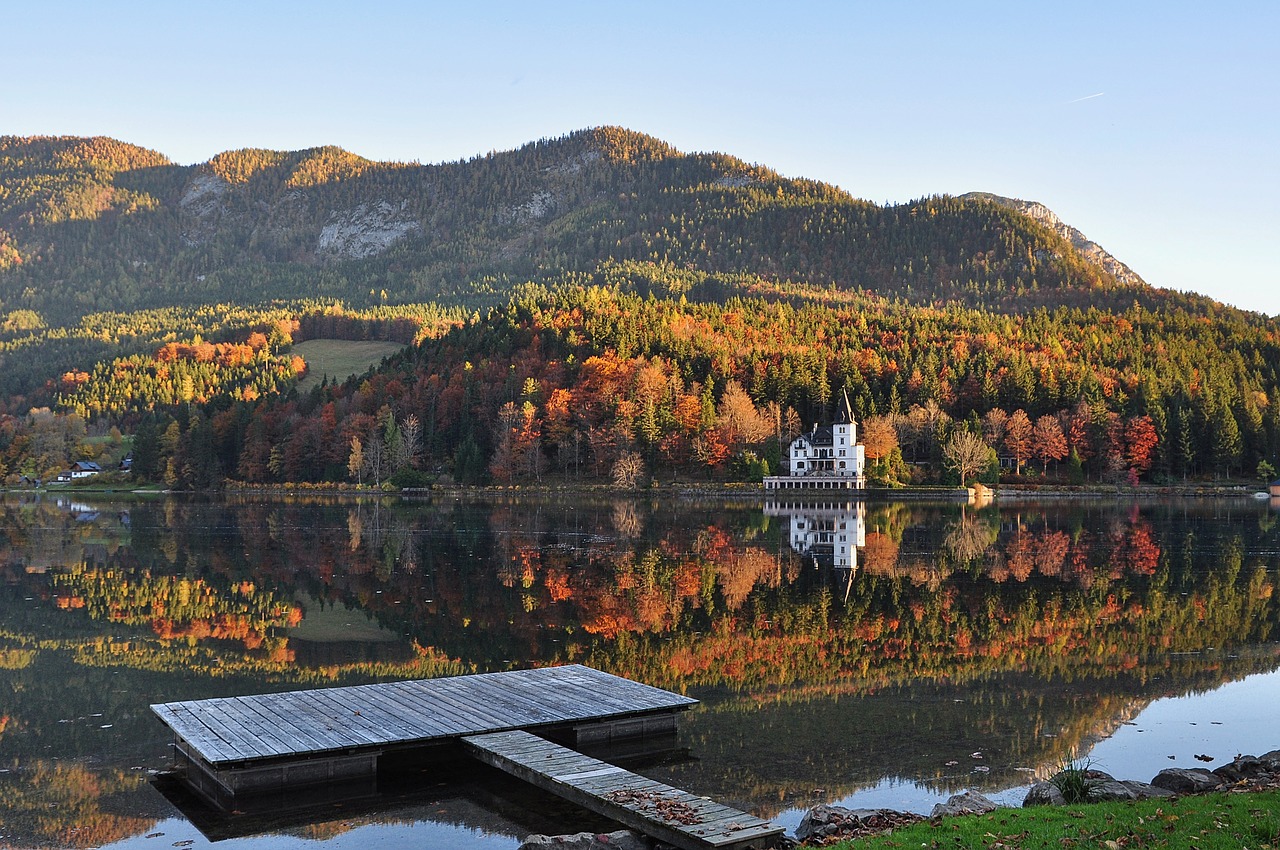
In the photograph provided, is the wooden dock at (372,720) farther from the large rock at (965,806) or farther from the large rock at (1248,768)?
the large rock at (1248,768)

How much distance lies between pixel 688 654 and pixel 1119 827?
14020 mm

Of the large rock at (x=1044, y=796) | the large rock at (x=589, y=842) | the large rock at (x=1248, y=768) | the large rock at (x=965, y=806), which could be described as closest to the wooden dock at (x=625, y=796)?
the large rock at (x=589, y=842)

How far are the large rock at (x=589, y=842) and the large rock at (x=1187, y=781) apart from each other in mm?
7309

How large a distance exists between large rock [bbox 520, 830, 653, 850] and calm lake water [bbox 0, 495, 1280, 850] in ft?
4.51

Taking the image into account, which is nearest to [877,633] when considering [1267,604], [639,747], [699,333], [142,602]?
[639,747]

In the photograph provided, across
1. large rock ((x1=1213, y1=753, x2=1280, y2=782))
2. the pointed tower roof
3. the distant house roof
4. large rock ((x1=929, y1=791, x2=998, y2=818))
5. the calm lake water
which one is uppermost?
the pointed tower roof

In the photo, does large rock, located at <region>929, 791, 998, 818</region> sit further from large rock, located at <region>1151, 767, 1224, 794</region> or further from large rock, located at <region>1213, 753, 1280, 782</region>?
large rock, located at <region>1213, 753, 1280, 782</region>

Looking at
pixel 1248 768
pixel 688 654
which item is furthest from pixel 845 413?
pixel 1248 768

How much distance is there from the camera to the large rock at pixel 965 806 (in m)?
13.5

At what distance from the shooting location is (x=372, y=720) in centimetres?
1784

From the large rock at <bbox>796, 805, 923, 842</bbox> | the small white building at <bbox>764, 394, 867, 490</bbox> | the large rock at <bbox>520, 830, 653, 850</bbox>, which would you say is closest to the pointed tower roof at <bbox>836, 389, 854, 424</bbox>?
the small white building at <bbox>764, 394, 867, 490</bbox>

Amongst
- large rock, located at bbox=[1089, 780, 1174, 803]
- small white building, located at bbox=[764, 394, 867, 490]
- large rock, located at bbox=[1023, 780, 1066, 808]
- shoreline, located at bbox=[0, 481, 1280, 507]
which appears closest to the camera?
large rock, located at bbox=[1089, 780, 1174, 803]

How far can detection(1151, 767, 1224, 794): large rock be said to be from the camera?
1479cm

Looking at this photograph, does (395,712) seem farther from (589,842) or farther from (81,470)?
(81,470)
